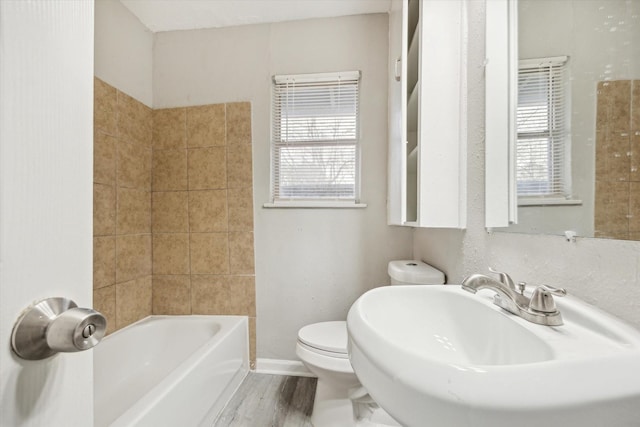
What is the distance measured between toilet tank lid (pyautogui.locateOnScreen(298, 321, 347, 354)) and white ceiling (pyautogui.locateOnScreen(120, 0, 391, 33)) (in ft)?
6.37

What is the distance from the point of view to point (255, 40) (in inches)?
71.7

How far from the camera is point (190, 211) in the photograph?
184cm

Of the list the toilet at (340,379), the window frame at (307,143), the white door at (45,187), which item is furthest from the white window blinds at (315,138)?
the white door at (45,187)

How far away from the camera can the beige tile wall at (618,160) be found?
43 cm

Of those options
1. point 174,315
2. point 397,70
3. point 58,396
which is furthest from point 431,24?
point 174,315

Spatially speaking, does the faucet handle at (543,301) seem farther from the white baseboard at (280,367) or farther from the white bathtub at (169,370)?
the white baseboard at (280,367)

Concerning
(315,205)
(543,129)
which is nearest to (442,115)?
(543,129)

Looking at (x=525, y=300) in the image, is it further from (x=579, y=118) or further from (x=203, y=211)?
(x=203, y=211)

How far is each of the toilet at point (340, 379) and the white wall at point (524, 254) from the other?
0.49ft

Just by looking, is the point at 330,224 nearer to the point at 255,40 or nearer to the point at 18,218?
the point at 255,40

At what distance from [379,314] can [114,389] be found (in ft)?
5.37

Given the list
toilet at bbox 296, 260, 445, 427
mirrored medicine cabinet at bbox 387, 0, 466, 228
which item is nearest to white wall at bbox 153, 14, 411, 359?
toilet at bbox 296, 260, 445, 427

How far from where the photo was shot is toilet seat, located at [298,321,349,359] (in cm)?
121

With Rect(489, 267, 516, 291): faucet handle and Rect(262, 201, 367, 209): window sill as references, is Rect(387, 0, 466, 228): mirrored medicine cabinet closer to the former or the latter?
Rect(489, 267, 516, 291): faucet handle
